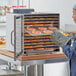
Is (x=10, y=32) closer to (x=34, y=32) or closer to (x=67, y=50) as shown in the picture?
(x=34, y=32)

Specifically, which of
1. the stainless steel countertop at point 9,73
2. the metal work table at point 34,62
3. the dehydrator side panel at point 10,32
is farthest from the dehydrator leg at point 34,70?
the dehydrator side panel at point 10,32

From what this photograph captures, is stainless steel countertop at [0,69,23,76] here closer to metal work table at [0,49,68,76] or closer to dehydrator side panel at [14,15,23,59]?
metal work table at [0,49,68,76]

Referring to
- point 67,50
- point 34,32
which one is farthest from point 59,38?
point 67,50

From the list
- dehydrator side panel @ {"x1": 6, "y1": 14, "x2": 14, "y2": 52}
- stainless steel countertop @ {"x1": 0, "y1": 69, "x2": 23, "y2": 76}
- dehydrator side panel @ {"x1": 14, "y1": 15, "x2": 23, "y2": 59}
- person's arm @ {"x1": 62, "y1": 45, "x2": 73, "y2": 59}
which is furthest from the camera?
person's arm @ {"x1": 62, "y1": 45, "x2": 73, "y2": 59}

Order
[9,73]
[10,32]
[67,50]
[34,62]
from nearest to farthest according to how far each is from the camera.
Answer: [34,62] < [10,32] < [9,73] < [67,50]

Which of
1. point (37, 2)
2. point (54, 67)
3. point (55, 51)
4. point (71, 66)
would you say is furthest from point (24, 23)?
point (37, 2)

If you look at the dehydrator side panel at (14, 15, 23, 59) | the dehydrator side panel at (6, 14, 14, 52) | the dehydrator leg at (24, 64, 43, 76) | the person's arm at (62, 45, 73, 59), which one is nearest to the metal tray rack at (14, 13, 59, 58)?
the dehydrator side panel at (14, 15, 23, 59)

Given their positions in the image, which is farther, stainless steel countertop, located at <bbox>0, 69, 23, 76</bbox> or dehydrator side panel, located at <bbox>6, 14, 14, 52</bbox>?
stainless steel countertop, located at <bbox>0, 69, 23, 76</bbox>

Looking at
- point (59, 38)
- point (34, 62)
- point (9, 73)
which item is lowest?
point (9, 73)

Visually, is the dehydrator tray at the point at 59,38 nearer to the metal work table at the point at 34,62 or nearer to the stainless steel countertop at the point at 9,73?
the metal work table at the point at 34,62

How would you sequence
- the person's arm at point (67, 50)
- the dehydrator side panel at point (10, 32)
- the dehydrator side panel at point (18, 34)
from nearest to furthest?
the dehydrator side panel at point (18, 34) → the dehydrator side panel at point (10, 32) → the person's arm at point (67, 50)

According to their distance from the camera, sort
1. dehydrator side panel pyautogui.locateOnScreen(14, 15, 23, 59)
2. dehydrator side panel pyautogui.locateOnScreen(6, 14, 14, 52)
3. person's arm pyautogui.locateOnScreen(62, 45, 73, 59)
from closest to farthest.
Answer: dehydrator side panel pyautogui.locateOnScreen(14, 15, 23, 59), dehydrator side panel pyautogui.locateOnScreen(6, 14, 14, 52), person's arm pyautogui.locateOnScreen(62, 45, 73, 59)

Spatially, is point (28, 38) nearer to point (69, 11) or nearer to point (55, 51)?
point (55, 51)

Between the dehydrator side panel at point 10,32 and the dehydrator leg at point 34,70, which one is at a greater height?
the dehydrator side panel at point 10,32
